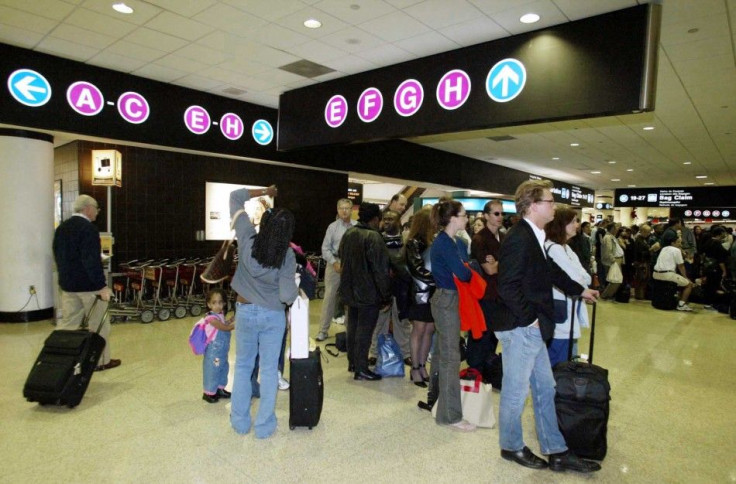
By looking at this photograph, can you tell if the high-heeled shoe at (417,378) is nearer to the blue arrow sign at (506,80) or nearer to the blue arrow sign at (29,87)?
the blue arrow sign at (506,80)

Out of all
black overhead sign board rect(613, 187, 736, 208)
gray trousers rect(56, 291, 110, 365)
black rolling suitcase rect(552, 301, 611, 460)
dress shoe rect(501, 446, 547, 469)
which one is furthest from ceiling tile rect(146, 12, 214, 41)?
black overhead sign board rect(613, 187, 736, 208)

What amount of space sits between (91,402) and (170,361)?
43.6 inches

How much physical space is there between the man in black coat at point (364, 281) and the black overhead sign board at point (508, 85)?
1381mm

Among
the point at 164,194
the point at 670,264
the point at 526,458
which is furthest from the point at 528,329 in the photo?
the point at 670,264

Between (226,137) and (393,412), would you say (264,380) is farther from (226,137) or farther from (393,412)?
(226,137)

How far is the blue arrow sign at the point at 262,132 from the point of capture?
7.39 m

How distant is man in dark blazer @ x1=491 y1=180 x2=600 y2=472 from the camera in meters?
2.69

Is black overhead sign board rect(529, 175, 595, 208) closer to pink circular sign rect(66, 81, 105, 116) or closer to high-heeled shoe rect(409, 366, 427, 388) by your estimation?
high-heeled shoe rect(409, 366, 427, 388)

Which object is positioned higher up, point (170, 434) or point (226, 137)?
point (226, 137)

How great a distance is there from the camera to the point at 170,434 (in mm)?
3184

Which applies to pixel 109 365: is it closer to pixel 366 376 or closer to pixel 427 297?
pixel 366 376

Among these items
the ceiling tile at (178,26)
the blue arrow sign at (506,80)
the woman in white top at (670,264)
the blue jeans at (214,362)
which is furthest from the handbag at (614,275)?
the ceiling tile at (178,26)

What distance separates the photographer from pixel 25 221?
621 cm

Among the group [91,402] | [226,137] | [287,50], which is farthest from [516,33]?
[91,402]
